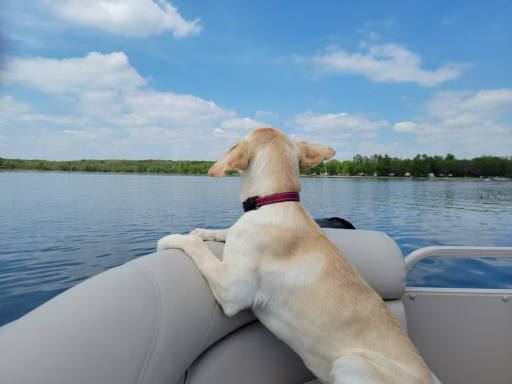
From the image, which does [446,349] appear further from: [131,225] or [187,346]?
[131,225]

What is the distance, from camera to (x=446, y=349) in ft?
8.02

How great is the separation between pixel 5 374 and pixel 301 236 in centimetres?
115

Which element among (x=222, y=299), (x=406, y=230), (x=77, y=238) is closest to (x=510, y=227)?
(x=406, y=230)

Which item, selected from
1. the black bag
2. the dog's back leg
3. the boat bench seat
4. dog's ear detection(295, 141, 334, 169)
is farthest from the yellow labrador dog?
the black bag

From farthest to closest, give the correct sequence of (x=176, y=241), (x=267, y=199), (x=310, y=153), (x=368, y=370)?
(x=310, y=153) → (x=267, y=199) → (x=176, y=241) → (x=368, y=370)

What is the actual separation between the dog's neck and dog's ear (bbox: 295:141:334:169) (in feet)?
0.58

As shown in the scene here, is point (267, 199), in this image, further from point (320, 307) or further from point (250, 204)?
point (320, 307)

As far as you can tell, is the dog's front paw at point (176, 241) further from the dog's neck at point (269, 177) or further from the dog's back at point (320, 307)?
the dog's neck at point (269, 177)

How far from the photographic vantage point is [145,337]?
108 cm

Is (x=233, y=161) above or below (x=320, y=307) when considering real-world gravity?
above

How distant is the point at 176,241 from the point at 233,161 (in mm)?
446

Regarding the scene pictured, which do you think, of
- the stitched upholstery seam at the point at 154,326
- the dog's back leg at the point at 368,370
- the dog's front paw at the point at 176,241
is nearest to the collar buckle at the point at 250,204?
the dog's front paw at the point at 176,241

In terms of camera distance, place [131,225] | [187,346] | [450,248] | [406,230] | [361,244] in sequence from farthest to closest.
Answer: [406,230] → [131,225] → [450,248] → [361,244] → [187,346]

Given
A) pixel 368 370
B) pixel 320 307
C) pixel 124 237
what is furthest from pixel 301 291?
pixel 124 237
